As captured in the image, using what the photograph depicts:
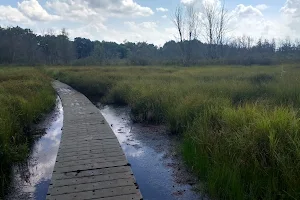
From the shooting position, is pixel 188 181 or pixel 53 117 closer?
pixel 188 181

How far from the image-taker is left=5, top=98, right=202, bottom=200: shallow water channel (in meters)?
4.58

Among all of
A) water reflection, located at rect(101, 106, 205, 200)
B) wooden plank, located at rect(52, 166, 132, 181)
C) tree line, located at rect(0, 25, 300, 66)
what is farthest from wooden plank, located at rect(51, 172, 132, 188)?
tree line, located at rect(0, 25, 300, 66)

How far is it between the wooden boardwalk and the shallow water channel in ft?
1.37

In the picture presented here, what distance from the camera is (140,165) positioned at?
226 inches

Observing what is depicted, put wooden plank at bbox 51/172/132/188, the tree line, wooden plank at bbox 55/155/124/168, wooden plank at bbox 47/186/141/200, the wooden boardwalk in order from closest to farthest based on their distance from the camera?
wooden plank at bbox 47/186/141/200
the wooden boardwalk
wooden plank at bbox 51/172/132/188
wooden plank at bbox 55/155/124/168
the tree line

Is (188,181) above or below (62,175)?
below

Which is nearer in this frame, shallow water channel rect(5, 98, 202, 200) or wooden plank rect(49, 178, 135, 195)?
wooden plank rect(49, 178, 135, 195)

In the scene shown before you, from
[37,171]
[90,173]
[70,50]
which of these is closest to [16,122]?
[37,171]

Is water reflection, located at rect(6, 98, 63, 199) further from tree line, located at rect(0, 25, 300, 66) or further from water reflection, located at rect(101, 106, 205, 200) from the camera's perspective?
tree line, located at rect(0, 25, 300, 66)

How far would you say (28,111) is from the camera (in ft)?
27.1

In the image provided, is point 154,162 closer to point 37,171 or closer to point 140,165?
point 140,165

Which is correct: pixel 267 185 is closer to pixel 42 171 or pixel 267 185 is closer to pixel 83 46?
pixel 42 171

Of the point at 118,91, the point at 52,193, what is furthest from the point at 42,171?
the point at 118,91

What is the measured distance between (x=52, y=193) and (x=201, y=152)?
2651 millimetres
